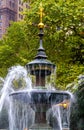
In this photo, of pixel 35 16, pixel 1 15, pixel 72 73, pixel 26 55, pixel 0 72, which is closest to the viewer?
pixel 72 73

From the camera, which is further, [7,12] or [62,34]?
[7,12]

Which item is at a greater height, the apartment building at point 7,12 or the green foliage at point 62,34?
the apartment building at point 7,12

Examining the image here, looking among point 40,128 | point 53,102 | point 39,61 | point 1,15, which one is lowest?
point 40,128

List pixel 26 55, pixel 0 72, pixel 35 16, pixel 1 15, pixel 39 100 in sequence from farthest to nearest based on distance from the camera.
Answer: pixel 1 15 < pixel 0 72 < pixel 26 55 < pixel 35 16 < pixel 39 100

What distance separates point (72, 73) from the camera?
28469 millimetres

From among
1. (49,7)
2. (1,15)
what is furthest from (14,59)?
(1,15)

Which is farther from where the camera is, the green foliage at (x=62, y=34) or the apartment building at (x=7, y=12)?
Answer: the apartment building at (x=7, y=12)

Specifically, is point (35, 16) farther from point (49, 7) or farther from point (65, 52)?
point (65, 52)

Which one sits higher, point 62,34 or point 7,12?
point 7,12

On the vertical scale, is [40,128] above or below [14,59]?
below

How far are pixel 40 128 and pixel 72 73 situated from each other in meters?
12.1

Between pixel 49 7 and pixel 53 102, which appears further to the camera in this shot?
pixel 49 7

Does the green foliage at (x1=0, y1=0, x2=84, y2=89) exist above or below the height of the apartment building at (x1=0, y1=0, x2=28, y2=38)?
below

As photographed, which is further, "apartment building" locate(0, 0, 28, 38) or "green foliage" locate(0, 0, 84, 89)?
"apartment building" locate(0, 0, 28, 38)
